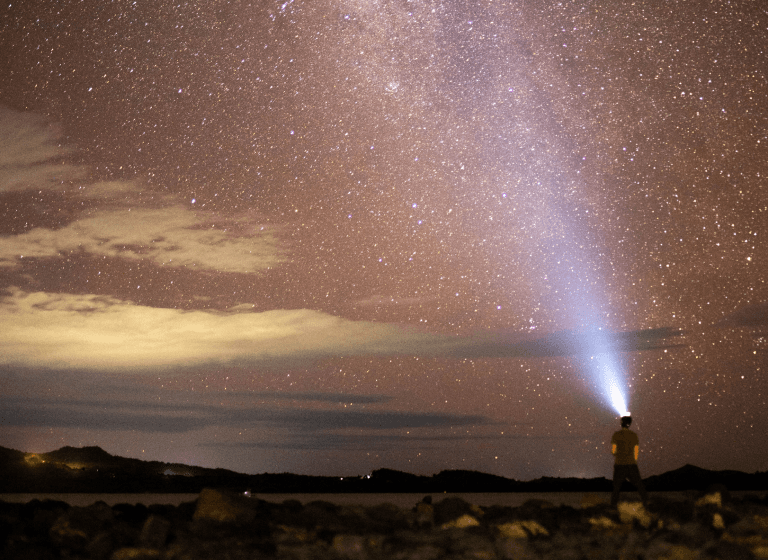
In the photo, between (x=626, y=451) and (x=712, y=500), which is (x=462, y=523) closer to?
(x=626, y=451)

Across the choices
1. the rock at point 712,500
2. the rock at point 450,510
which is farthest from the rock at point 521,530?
the rock at point 712,500

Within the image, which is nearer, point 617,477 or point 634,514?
point 634,514

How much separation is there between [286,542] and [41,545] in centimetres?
341

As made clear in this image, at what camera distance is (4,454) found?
132 meters

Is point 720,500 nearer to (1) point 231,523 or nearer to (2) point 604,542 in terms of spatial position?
(2) point 604,542

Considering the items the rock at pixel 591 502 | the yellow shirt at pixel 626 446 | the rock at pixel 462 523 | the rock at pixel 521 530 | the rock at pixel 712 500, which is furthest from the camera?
the rock at pixel 591 502

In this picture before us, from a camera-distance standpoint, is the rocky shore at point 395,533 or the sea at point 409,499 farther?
the sea at point 409,499

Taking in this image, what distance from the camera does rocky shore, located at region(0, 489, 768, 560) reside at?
373 inches

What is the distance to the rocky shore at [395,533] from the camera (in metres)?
9.48

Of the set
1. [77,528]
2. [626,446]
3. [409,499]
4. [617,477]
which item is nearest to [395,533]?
[617,477]

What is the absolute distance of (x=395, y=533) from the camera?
1054 centimetres

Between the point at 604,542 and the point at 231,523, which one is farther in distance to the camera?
the point at 231,523

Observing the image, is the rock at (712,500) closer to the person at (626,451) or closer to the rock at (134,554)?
the person at (626,451)

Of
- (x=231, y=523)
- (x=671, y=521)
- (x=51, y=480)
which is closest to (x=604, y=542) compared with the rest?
(x=671, y=521)
